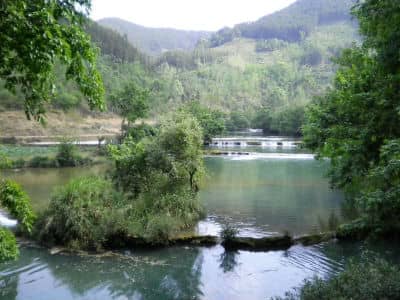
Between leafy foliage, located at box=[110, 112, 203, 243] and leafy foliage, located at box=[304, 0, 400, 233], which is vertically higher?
leafy foliage, located at box=[304, 0, 400, 233]

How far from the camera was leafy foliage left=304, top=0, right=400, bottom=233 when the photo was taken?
8.74 metres

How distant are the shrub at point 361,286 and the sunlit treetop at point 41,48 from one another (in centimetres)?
679

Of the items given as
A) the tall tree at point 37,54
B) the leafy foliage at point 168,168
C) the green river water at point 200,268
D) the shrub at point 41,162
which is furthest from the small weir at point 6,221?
the shrub at point 41,162

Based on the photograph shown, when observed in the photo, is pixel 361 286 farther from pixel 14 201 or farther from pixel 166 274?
pixel 166 274

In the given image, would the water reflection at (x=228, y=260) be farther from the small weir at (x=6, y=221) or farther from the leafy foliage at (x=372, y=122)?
the small weir at (x=6, y=221)

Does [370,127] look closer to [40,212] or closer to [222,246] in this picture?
[222,246]

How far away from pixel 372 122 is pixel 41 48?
9767mm

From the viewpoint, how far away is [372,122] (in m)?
11.5

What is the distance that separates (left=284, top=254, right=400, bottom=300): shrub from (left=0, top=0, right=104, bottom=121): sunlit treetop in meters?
6.79

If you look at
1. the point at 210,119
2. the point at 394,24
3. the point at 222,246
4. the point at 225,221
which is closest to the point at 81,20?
the point at 394,24

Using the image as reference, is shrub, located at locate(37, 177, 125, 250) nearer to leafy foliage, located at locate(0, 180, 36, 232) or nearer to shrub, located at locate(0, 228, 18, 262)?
shrub, located at locate(0, 228, 18, 262)

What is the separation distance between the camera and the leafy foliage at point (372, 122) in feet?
28.7

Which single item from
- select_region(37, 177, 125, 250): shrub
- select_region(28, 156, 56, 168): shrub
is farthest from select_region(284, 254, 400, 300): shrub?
select_region(28, 156, 56, 168): shrub

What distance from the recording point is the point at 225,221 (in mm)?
24828
